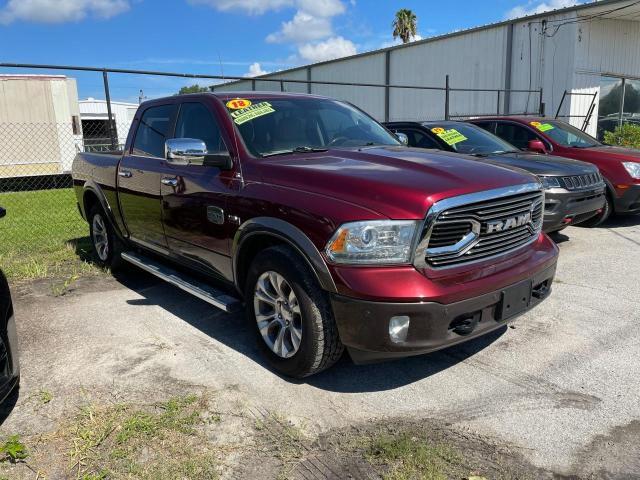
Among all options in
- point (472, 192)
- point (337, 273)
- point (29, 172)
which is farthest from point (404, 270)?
point (29, 172)

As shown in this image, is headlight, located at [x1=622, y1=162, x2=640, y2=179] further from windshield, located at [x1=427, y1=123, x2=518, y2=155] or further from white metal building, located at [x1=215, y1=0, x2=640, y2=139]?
white metal building, located at [x1=215, y1=0, x2=640, y2=139]

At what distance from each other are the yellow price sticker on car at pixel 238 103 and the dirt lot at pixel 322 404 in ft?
5.74

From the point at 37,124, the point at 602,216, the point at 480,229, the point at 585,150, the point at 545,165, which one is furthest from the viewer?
the point at 37,124

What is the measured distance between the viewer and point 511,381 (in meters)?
3.36

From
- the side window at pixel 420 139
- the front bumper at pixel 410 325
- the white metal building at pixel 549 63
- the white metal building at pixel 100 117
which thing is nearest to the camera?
the front bumper at pixel 410 325

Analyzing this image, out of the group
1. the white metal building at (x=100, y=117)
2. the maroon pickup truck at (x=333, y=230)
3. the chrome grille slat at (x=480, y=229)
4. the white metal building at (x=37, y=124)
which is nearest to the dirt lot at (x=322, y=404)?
the maroon pickup truck at (x=333, y=230)

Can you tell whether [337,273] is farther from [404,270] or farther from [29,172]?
[29,172]

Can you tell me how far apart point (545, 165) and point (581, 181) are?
17.8 inches

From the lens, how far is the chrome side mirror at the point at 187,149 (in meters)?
3.63

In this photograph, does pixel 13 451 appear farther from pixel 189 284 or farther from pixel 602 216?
pixel 602 216

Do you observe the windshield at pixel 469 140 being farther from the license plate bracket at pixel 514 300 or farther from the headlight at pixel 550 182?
the license plate bracket at pixel 514 300

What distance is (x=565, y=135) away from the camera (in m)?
8.42

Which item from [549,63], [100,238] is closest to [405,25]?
[549,63]

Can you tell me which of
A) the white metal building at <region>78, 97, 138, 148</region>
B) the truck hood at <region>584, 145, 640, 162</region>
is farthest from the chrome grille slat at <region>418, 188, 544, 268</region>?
the white metal building at <region>78, 97, 138, 148</region>
